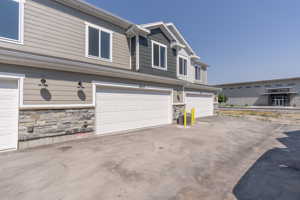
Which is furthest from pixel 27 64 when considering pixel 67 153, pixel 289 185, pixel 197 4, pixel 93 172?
pixel 197 4

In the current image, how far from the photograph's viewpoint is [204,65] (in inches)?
640

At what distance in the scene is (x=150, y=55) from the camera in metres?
8.90

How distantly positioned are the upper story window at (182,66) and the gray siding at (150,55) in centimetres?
175

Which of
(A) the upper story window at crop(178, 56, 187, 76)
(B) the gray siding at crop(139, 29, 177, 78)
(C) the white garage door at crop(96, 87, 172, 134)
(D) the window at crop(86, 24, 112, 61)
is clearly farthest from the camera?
(A) the upper story window at crop(178, 56, 187, 76)

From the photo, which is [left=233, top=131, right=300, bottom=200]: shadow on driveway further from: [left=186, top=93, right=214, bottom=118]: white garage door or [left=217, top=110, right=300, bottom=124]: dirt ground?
[left=217, top=110, right=300, bottom=124]: dirt ground

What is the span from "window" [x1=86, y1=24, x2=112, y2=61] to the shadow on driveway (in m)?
7.44

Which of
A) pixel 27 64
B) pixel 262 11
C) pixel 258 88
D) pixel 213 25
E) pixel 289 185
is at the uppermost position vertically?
pixel 213 25

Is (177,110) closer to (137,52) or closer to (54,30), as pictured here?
(137,52)

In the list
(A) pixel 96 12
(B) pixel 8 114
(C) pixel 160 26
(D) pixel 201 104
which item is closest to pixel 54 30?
(A) pixel 96 12

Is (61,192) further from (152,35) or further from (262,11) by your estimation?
(262,11)

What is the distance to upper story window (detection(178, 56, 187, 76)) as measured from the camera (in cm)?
1204

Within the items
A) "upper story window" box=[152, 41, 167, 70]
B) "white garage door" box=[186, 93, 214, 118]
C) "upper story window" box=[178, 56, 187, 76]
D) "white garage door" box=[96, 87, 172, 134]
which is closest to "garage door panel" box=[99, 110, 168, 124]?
"white garage door" box=[96, 87, 172, 134]

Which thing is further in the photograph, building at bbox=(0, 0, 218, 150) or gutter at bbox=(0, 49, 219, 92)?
building at bbox=(0, 0, 218, 150)

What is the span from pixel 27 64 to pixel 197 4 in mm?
11418
